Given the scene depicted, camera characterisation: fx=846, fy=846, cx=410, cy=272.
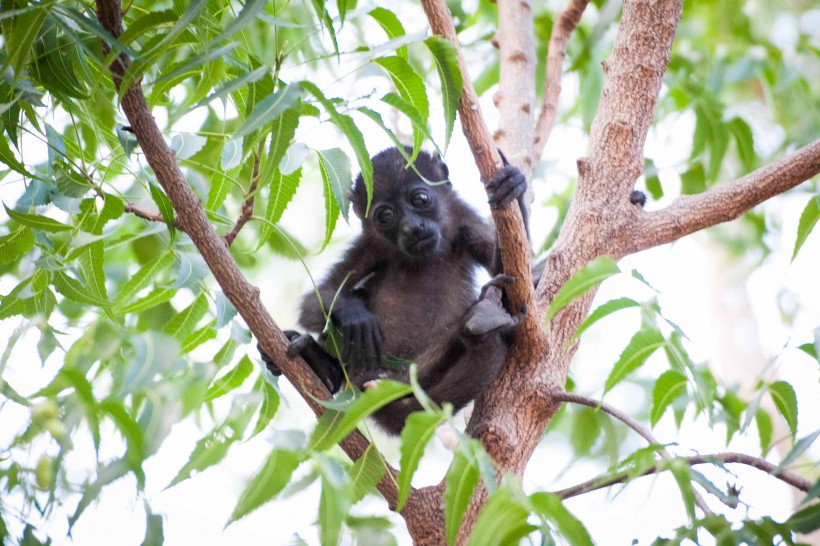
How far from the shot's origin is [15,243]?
2635 mm

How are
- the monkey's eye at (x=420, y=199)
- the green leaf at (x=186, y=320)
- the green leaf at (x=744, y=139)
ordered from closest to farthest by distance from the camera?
the green leaf at (x=186, y=320) < the green leaf at (x=744, y=139) < the monkey's eye at (x=420, y=199)

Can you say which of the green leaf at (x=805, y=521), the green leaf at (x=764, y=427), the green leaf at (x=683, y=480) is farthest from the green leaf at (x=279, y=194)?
the green leaf at (x=764, y=427)

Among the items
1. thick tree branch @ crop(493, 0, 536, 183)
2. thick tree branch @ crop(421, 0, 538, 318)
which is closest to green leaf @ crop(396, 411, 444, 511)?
thick tree branch @ crop(421, 0, 538, 318)

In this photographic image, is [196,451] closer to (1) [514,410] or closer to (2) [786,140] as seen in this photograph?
(1) [514,410]

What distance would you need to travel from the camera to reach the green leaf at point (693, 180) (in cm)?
459

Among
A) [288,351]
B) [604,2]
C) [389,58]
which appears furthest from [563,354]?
[604,2]

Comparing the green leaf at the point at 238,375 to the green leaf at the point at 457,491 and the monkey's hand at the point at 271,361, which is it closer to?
the monkey's hand at the point at 271,361

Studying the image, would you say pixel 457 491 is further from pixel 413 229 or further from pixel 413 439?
pixel 413 229

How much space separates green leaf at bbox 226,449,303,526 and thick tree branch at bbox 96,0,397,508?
0.60m

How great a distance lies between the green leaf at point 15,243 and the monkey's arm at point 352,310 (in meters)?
0.96

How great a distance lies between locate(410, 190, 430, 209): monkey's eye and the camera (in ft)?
15.3

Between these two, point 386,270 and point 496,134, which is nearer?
point 496,134

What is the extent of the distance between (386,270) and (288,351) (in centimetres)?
211

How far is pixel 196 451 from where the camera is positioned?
2318 millimetres
